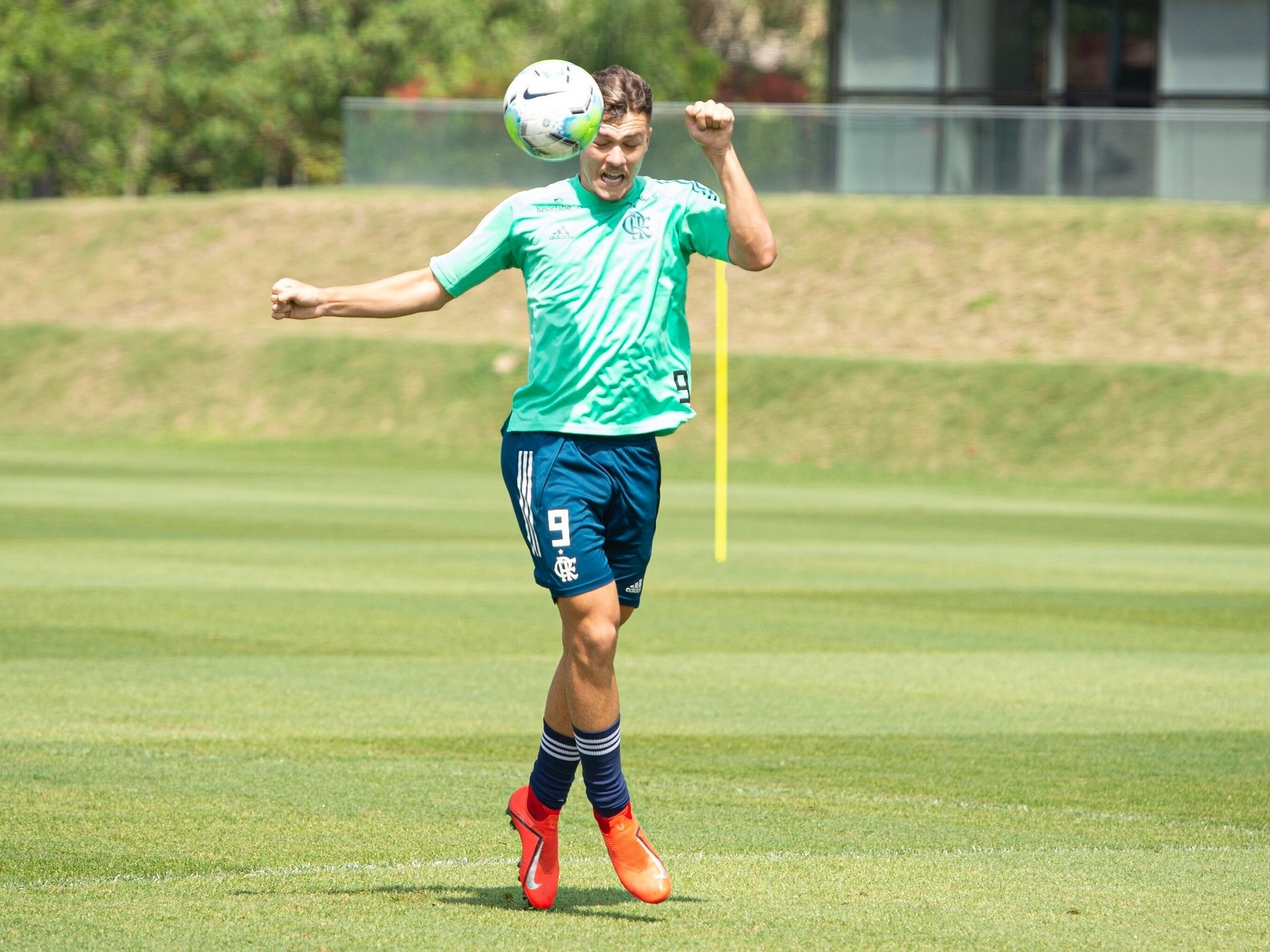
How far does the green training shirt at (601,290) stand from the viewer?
6.12 metres

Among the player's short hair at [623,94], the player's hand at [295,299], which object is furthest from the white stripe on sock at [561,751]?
the player's short hair at [623,94]

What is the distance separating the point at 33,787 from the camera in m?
7.76

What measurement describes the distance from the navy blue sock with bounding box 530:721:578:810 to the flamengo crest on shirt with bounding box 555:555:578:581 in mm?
608

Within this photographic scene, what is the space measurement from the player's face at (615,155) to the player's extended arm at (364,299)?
58 centimetres

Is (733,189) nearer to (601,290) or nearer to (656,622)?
(601,290)

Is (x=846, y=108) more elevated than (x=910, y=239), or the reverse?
(x=846, y=108)

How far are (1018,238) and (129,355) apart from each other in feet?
61.4

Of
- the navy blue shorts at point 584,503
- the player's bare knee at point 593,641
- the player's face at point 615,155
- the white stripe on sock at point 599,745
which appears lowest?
the white stripe on sock at point 599,745

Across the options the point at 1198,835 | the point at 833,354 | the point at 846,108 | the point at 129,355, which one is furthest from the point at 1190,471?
the point at 1198,835

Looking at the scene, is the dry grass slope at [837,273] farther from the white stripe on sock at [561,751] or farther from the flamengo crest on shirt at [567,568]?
the flamengo crest on shirt at [567,568]

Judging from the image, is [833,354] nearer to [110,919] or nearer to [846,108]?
[846,108]

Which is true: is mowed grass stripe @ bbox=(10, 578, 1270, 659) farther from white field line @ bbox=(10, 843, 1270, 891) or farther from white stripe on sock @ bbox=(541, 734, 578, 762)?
white stripe on sock @ bbox=(541, 734, 578, 762)

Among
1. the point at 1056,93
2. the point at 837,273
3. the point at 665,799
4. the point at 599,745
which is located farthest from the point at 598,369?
the point at 1056,93

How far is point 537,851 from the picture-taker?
619 cm
